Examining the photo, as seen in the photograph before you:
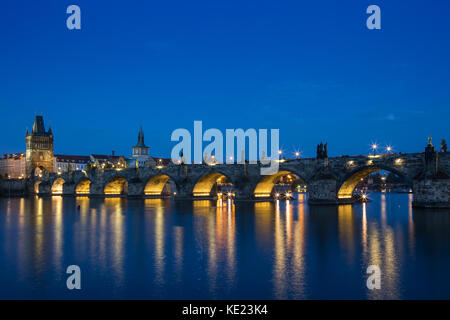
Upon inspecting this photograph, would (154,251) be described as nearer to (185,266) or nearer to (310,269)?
(185,266)

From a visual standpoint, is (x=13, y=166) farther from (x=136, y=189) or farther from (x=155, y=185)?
(x=155, y=185)

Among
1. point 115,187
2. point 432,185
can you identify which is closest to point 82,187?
point 115,187

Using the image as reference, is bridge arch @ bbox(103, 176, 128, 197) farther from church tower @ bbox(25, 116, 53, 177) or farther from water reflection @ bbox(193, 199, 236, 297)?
water reflection @ bbox(193, 199, 236, 297)

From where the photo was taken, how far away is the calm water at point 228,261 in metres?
10.7

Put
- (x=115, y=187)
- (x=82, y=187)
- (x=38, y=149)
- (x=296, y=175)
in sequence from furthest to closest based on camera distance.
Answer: (x=38, y=149), (x=82, y=187), (x=115, y=187), (x=296, y=175)

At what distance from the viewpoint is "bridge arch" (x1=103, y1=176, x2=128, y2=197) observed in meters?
72.3

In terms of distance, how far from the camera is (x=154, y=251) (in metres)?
16.4

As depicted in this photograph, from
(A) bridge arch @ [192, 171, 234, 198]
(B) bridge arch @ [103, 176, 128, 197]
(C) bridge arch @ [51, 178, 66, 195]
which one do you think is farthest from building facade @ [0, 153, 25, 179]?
(A) bridge arch @ [192, 171, 234, 198]

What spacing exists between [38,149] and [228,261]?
110302mm

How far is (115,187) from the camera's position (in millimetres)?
74688

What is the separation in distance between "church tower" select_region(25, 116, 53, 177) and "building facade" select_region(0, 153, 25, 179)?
23489mm

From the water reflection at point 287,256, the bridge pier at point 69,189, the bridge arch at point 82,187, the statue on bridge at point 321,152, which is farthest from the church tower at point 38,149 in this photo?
the water reflection at point 287,256
